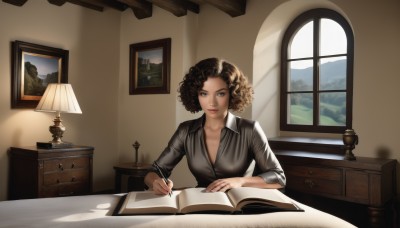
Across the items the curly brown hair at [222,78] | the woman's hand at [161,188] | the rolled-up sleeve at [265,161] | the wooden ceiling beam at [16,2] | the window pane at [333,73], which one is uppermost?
the wooden ceiling beam at [16,2]

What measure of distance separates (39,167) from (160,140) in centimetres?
154

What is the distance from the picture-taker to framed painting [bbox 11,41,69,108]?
379cm

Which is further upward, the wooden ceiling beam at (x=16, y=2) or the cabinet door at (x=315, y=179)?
the wooden ceiling beam at (x=16, y=2)

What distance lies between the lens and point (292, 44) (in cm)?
409

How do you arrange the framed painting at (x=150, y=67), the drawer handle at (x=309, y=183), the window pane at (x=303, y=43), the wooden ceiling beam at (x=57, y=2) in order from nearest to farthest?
the drawer handle at (x=309, y=183) → the window pane at (x=303, y=43) → the wooden ceiling beam at (x=57, y=2) → the framed painting at (x=150, y=67)

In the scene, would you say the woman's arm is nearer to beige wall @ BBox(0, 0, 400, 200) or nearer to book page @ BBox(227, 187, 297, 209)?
book page @ BBox(227, 187, 297, 209)

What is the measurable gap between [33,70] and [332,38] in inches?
133

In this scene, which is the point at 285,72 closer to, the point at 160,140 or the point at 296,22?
the point at 296,22

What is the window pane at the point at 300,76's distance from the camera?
3.92 m

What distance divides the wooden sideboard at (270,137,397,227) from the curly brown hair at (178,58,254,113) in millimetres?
1347

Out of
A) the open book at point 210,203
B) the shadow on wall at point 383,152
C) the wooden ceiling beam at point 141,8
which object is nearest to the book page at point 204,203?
the open book at point 210,203

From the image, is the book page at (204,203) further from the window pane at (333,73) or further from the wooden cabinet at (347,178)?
the window pane at (333,73)

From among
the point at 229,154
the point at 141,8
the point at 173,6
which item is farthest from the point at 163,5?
the point at 229,154

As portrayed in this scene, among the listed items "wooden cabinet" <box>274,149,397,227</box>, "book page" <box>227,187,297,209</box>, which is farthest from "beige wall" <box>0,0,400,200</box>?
"book page" <box>227,187,297,209</box>
